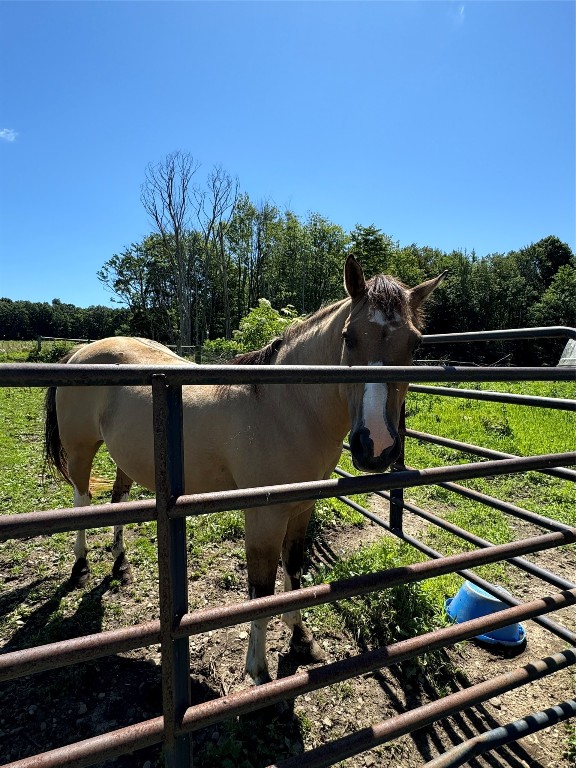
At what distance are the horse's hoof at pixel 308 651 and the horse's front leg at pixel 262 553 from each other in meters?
→ 0.32

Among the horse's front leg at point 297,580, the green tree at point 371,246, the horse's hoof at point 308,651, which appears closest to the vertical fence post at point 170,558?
the horse's front leg at point 297,580

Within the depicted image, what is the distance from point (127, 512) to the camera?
1.03 meters

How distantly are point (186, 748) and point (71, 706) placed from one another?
5.07 feet

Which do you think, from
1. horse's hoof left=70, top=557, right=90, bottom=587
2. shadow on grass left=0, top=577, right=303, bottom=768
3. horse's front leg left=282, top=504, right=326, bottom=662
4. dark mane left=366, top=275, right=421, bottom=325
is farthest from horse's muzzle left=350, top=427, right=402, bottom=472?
horse's hoof left=70, top=557, right=90, bottom=587

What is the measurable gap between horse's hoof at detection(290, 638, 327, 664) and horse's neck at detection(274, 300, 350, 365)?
173cm

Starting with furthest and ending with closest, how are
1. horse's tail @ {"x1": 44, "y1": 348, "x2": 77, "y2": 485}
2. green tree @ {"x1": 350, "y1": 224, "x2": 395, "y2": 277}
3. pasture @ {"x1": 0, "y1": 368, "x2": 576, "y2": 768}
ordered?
green tree @ {"x1": 350, "y1": 224, "x2": 395, "y2": 277} < horse's tail @ {"x1": 44, "y1": 348, "x2": 77, "y2": 485} < pasture @ {"x1": 0, "y1": 368, "x2": 576, "y2": 768}

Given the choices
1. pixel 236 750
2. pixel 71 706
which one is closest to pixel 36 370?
pixel 236 750

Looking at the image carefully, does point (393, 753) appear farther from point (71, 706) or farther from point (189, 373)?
point (189, 373)

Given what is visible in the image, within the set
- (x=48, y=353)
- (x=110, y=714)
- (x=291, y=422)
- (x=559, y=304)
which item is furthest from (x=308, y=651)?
(x=559, y=304)

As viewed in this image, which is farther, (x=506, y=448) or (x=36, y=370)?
(x=506, y=448)

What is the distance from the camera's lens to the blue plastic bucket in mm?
2604

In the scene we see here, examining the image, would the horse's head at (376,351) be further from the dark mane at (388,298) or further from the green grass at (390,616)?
the green grass at (390,616)

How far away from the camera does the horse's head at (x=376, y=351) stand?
1.52 m

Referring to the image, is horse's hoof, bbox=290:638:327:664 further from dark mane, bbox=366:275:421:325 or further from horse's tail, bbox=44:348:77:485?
horse's tail, bbox=44:348:77:485
